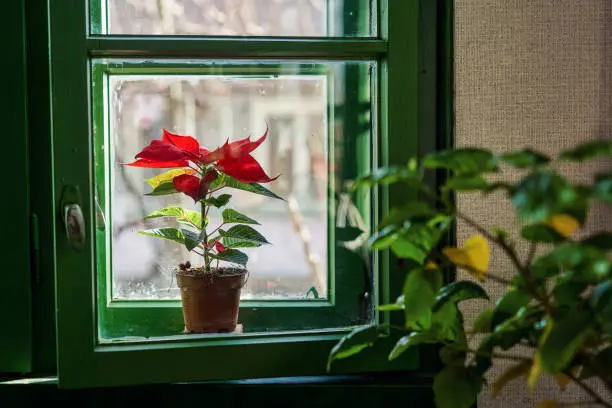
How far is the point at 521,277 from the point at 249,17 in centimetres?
79

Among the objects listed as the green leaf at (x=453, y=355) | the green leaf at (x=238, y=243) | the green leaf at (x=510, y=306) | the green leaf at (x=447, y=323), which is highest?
the green leaf at (x=238, y=243)

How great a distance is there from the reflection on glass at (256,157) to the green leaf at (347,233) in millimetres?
30

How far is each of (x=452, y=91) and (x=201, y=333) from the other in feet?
2.29

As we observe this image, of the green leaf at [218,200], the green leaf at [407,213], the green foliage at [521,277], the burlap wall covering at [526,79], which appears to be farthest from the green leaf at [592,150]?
the green leaf at [218,200]

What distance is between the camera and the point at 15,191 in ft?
4.53

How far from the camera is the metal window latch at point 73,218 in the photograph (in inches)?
48.5

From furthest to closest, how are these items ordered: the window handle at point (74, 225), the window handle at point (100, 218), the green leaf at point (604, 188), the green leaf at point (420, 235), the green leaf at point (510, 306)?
the window handle at point (100, 218)
the window handle at point (74, 225)
the green leaf at point (510, 306)
the green leaf at point (420, 235)
the green leaf at point (604, 188)

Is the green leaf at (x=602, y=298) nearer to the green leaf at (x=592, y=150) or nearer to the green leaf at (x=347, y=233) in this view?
the green leaf at (x=592, y=150)

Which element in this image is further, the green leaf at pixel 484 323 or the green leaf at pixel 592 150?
the green leaf at pixel 484 323

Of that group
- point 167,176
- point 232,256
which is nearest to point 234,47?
point 167,176

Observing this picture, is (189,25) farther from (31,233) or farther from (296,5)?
(31,233)

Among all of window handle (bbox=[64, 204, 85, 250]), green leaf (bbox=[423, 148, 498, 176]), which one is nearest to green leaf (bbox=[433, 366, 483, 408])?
green leaf (bbox=[423, 148, 498, 176])

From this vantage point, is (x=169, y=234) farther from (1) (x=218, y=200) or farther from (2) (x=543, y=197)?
(2) (x=543, y=197)

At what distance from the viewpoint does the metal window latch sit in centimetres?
123
